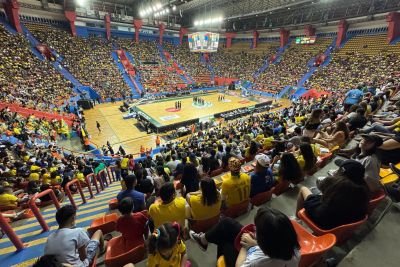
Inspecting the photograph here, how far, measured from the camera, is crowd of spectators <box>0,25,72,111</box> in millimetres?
18891

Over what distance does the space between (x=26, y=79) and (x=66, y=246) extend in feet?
87.7

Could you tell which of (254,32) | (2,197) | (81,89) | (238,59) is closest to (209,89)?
(238,59)

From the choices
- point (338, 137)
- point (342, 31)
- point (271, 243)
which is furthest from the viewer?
point (342, 31)

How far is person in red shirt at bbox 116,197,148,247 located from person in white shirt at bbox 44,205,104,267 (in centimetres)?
49

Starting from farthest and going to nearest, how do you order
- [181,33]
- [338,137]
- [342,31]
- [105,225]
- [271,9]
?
1. [181,33]
2. [271,9]
3. [342,31]
4. [338,137]
5. [105,225]

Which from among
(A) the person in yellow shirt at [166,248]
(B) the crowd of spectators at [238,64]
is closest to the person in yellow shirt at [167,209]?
(A) the person in yellow shirt at [166,248]

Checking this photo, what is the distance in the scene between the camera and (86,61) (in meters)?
32.5

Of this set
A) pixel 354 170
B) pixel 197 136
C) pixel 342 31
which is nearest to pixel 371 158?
pixel 354 170

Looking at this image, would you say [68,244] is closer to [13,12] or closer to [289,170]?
[289,170]

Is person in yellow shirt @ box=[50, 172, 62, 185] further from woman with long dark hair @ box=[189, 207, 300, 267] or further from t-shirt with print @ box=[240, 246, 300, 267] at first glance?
t-shirt with print @ box=[240, 246, 300, 267]

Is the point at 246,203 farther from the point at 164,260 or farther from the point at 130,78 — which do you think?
the point at 130,78

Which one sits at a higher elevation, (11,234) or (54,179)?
(11,234)

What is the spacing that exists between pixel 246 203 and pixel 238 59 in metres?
48.5

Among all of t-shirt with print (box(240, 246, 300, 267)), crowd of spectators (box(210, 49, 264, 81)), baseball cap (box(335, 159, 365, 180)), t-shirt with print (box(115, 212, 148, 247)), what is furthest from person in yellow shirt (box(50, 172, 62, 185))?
crowd of spectators (box(210, 49, 264, 81))
